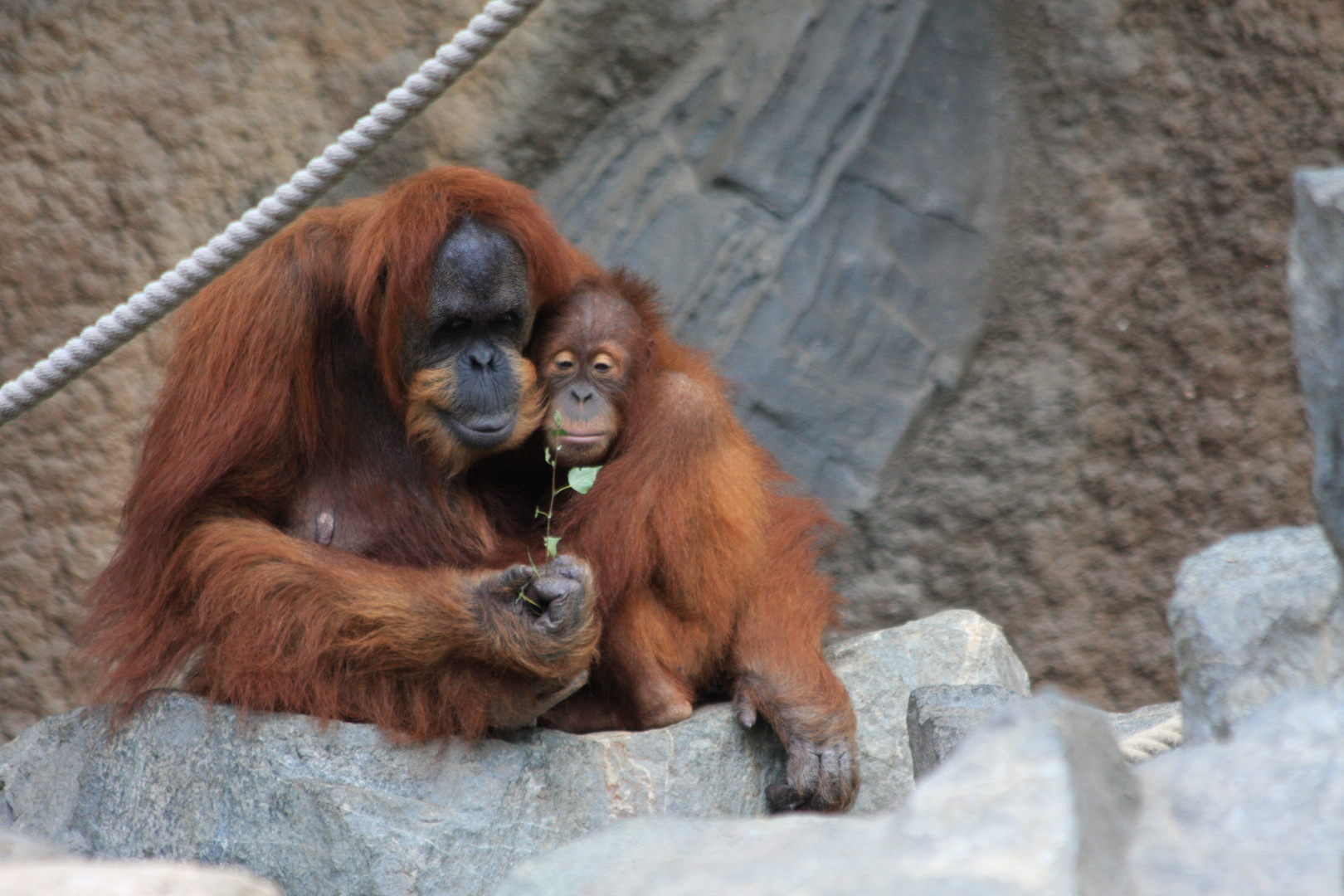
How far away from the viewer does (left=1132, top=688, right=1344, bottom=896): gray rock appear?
1.65m

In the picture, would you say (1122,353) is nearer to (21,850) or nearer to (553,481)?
(553,481)

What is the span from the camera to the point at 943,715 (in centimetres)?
309

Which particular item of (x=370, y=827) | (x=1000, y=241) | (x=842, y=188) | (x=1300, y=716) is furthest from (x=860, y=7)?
(x=1300, y=716)

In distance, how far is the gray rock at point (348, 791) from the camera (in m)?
2.89

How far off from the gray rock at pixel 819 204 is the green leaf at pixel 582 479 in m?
1.75

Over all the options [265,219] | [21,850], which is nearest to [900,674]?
[265,219]

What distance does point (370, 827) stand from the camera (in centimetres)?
289

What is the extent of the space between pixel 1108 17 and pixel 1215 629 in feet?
11.2

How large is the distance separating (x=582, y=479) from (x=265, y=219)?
3.00ft

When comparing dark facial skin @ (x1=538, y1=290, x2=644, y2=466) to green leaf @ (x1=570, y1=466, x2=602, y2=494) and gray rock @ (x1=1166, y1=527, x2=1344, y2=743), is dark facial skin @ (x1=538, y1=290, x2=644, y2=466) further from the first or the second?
gray rock @ (x1=1166, y1=527, x2=1344, y2=743)

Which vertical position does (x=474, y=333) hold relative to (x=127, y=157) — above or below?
above

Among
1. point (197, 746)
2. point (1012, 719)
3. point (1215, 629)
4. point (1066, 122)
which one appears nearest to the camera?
point (1012, 719)

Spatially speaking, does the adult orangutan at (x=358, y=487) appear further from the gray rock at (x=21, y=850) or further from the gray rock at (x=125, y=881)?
Result: the gray rock at (x=125, y=881)

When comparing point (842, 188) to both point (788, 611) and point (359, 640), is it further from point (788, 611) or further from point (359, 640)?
point (359, 640)
